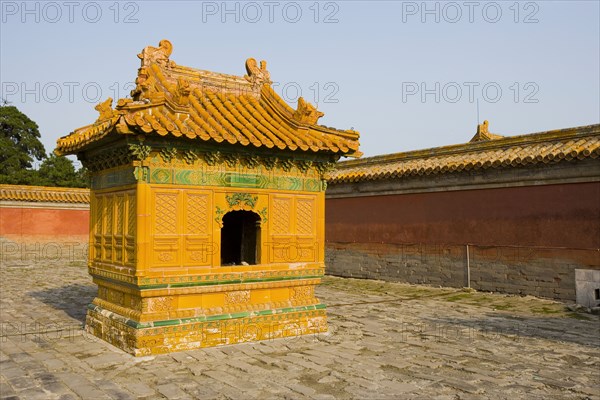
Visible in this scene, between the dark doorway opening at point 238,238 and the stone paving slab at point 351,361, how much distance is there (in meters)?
2.07

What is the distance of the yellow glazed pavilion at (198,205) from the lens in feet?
24.9

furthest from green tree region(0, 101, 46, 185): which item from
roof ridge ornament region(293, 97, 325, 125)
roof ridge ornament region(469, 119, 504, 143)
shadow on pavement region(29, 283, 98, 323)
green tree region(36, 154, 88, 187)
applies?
roof ridge ornament region(293, 97, 325, 125)

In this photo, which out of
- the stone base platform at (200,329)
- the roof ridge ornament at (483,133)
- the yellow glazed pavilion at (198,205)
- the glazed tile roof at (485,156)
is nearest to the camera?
the stone base platform at (200,329)

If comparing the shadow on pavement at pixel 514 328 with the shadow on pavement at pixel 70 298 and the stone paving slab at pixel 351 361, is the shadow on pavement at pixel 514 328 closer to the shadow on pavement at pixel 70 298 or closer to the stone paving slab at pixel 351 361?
the stone paving slab at pixel 351 361

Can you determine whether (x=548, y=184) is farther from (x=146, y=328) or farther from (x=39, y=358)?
(x=39, y=358)

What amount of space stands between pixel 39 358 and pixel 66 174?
36.7 meters

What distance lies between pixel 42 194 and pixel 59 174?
1478cm

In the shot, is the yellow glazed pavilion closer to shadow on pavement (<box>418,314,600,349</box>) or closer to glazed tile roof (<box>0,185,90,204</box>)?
shadow on pavement (<box>418,314,600,349</box>)

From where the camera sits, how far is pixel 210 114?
8680 mm

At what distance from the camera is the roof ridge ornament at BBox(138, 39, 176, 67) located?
8.89 metres

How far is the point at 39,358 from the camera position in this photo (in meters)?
7.38

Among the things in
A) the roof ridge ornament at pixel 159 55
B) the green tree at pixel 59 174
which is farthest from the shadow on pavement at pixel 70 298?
the green tree at pixel 59 174

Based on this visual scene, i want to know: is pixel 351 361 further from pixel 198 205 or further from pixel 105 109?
pixel 105 109

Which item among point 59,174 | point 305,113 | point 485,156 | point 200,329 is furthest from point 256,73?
point 59,174
